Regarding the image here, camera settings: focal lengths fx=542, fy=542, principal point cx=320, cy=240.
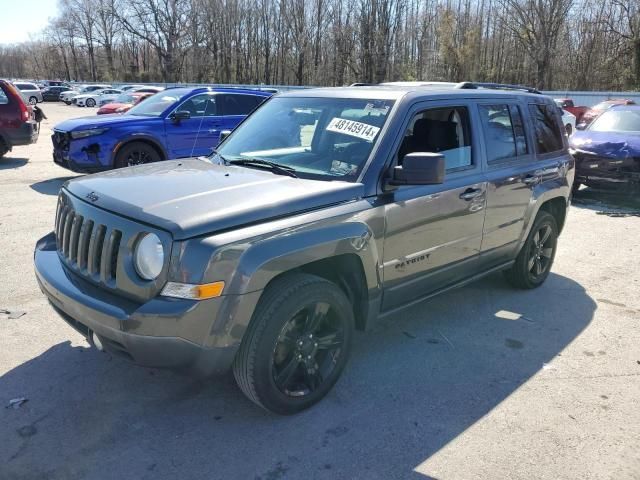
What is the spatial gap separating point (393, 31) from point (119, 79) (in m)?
49.3

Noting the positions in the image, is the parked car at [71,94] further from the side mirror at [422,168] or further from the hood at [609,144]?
the side mirror at [422,168]

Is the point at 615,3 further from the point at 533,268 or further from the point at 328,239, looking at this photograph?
the point at 328,239

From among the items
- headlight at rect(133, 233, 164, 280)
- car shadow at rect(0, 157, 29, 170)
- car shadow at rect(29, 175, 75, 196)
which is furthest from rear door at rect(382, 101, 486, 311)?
car shadow at rect(0, 157, 29, 170)

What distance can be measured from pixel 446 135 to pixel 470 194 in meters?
0.48

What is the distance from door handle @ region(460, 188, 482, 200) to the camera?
398 cm

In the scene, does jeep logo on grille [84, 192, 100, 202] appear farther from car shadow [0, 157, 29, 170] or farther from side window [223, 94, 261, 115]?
car shadow [0, 157, 29, 170]

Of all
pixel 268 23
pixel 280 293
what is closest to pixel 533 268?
pixel 280 293

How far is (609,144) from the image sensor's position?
9.52 m

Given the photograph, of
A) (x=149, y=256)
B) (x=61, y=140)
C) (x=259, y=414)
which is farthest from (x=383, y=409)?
(x=61, y=140)

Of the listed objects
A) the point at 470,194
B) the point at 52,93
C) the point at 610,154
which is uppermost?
the point at 470,194

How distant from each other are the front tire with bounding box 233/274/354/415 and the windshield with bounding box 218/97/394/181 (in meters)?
0.81

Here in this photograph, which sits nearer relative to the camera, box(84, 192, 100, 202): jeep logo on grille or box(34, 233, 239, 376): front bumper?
box(34, 233, 239, 376): front bumper

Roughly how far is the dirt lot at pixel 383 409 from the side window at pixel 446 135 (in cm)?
140

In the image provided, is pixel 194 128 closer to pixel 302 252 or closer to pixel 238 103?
pixel 238 103
